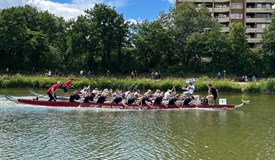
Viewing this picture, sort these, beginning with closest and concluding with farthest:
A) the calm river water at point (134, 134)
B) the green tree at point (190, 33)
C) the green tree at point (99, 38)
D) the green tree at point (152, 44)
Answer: the calm river water at point (134, 134), the green tree at point (99, 38), the green tree at point (152, 44), the green tree at point (190, 33)

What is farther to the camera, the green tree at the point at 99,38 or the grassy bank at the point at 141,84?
the green tree at the point at 99,38

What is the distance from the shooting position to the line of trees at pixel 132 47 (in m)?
71.8

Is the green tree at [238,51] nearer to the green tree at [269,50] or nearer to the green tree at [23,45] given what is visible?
the green tree at [269,50]

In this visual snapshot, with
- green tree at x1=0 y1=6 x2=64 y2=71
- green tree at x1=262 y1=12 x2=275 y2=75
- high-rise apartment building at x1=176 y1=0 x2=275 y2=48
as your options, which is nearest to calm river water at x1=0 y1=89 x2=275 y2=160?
green tree at x1=0 y1=6 x2=64 y2=71

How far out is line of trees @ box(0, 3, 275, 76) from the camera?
236 feet

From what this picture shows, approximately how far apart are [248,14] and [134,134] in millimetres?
84595

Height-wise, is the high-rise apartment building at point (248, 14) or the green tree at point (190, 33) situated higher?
the high-rise apartment building at point (248, 14)

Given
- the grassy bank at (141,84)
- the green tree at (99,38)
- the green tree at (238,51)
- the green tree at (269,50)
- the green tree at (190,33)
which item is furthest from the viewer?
the green tree at (190,33)

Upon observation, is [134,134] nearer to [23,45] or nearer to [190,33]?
[23,45]

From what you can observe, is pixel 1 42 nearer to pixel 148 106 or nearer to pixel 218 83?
pixel 218 83

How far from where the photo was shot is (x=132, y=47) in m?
76.7

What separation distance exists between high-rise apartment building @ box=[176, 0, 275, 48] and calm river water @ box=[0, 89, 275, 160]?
222ft

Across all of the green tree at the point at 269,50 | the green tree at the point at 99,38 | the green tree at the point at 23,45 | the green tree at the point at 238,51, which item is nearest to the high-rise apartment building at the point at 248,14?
the green tree at the point at 238,51

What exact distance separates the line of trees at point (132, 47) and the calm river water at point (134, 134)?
40083 mm
